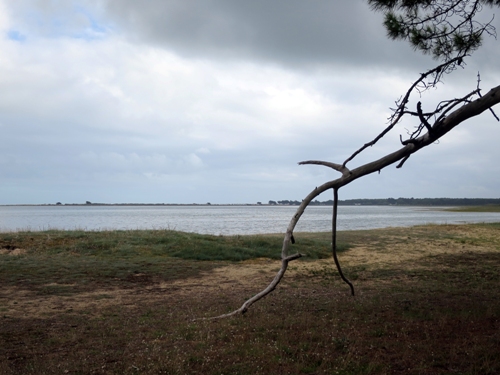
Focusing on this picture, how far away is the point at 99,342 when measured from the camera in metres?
6.38

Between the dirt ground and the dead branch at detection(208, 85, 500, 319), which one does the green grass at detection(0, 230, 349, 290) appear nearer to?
the dirt ground

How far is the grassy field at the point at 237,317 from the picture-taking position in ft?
17.5

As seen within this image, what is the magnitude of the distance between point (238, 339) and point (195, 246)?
42.5 ft

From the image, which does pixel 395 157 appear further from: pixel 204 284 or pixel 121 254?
pixel 121 254

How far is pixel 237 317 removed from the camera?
7598mm

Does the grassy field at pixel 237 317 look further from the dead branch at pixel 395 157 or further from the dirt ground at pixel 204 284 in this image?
the dead branch at pixel 395 157

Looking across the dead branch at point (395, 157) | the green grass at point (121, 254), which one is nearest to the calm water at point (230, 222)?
the green grass at point (121, 254)

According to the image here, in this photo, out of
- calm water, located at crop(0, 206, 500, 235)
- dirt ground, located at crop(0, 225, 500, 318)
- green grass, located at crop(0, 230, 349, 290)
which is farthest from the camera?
calm water, located at crop(0, 206, 500, 235)

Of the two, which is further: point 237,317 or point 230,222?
point 230,222

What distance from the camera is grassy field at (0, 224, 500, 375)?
533cm

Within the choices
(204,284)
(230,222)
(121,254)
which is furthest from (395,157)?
(230,222)

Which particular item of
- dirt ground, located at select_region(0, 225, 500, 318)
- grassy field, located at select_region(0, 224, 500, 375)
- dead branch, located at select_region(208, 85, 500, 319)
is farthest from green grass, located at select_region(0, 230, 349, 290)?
dead branch, located at select_region(208, 85, 500, 319)

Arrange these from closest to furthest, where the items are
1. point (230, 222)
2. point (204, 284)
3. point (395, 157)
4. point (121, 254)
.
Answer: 1. point (395, 157)
2. point (204, 284)
3. point (121, 254)
4. point (230, 222)

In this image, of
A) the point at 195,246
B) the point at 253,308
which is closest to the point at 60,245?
the point at 195,246
